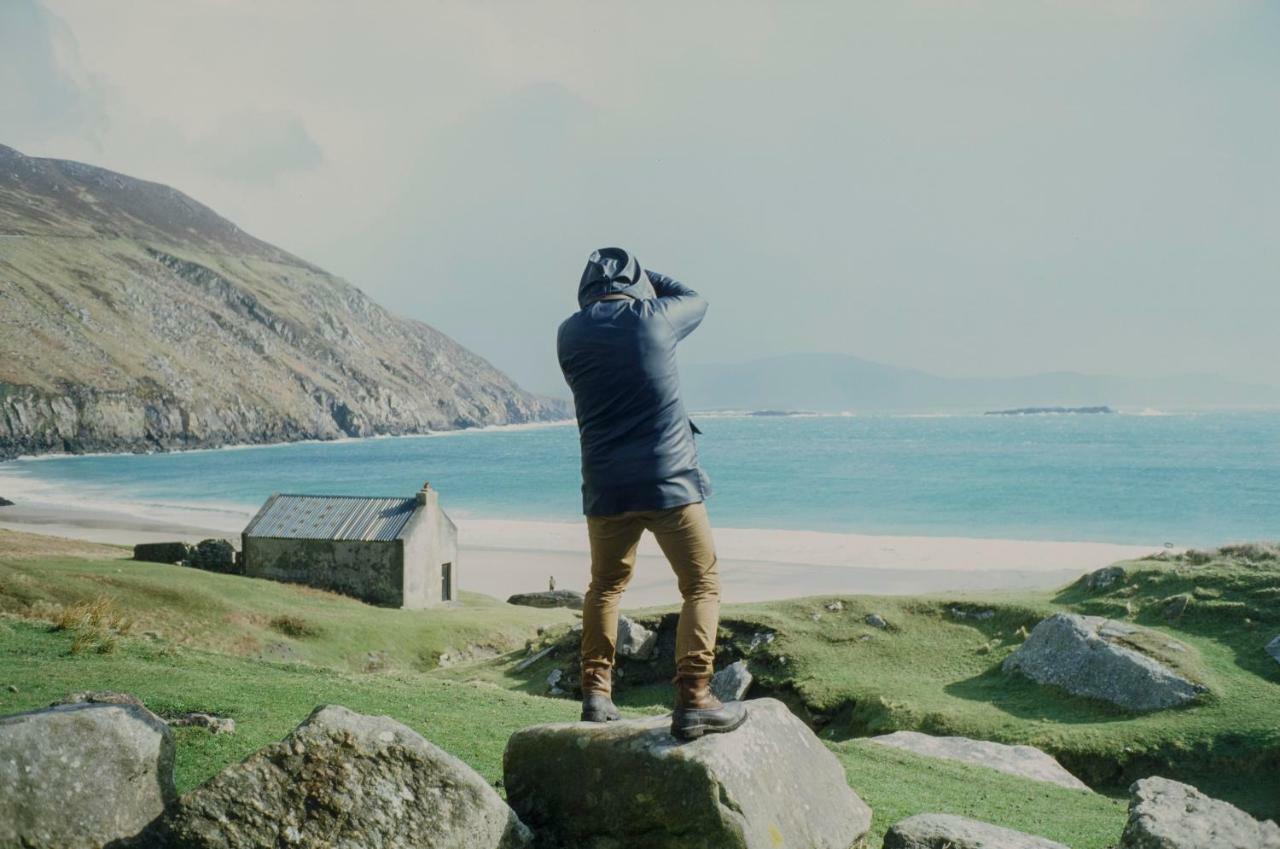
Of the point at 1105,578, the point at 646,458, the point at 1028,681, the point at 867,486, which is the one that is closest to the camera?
the point at 646,458

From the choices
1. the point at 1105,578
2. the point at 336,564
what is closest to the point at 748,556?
the point at 336,564

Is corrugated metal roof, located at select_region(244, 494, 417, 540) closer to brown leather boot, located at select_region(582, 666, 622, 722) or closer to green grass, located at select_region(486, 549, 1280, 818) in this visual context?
green grass, located at select_region(486, 549, 1280, 818)

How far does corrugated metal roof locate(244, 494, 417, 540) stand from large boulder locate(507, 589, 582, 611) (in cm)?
893

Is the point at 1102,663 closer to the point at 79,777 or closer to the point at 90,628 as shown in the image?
the point at 79,777

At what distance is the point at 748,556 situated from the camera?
69.9 meters

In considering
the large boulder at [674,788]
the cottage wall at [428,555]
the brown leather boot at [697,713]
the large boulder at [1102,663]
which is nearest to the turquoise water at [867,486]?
the cottage wall at [428,555]

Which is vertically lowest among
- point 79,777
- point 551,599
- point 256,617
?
point 551,599

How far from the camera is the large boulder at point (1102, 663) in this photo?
20.0m

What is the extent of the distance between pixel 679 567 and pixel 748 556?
63.4m

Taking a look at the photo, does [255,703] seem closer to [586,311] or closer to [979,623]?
[586,311]

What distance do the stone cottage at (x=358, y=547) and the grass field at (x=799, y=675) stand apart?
5.92 meters

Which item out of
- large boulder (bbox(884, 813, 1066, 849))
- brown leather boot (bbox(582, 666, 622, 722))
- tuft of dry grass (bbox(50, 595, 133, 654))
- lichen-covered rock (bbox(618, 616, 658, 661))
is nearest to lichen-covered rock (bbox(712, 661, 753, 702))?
lichen-covered rock (bbox(618, 616, 658, 661))

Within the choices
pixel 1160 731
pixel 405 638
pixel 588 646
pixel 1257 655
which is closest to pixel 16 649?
pixel 588 646

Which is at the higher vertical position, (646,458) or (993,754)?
(646,458)
